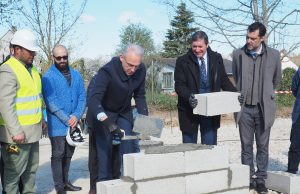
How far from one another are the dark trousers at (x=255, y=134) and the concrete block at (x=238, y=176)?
643 millimetres

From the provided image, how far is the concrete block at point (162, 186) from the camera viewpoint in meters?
4.18

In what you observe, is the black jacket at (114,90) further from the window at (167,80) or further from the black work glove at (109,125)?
the window at (167,80)

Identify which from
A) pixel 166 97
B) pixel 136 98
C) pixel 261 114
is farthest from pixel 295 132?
pixel 166 97

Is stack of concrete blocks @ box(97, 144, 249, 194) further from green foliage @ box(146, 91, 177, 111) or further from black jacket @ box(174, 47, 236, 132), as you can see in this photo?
green foliage @ box(146, 91, 177, 111)

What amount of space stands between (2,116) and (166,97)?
14302 mm

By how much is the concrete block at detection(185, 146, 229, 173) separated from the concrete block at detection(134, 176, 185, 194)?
15 cm

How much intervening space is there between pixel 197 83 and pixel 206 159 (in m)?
0.93

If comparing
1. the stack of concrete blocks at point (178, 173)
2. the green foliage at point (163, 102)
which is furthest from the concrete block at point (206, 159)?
the green foliage at point (163, 102)

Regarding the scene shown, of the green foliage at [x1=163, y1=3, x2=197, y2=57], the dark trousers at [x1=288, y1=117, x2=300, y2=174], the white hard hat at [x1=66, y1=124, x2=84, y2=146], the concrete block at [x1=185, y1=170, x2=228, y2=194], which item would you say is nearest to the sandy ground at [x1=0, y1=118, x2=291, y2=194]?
the white hard hat at [x1=66, y1=124, x2=84, y2=146]

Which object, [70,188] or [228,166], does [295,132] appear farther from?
[70,188]

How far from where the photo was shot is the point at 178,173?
4.34 meters

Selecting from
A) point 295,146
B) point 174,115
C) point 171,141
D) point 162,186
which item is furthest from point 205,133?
point 174,115

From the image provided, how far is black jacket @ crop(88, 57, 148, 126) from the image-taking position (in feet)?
14.5

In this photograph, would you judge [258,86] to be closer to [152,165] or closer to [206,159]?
[206,159]
